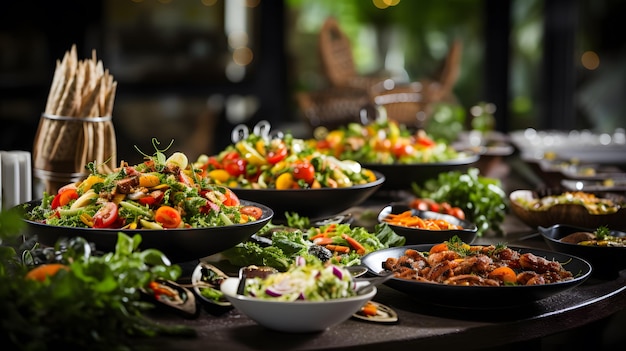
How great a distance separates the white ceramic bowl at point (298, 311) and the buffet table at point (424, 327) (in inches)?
1.3

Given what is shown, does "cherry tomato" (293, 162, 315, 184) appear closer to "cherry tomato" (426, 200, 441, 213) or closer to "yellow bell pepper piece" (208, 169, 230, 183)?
"yellow bell pepper piece" (208, 169, 230, 183)

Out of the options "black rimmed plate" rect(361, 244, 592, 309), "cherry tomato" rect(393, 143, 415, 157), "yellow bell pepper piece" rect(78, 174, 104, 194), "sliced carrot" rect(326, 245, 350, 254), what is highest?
"yellow bell pepper piece" rect(78, 174, 104, 194)

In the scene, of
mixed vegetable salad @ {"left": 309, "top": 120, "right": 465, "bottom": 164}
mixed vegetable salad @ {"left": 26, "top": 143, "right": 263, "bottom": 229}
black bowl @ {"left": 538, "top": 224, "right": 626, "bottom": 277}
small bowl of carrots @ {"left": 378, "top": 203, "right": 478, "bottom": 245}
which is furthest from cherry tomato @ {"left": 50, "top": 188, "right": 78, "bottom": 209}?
mixed vegetable salad @ {"left": 309, "top": 120, "right": 465, "bottom": 164}

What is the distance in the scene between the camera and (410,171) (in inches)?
167

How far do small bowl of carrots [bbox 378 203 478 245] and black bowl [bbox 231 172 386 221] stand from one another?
0.52ft

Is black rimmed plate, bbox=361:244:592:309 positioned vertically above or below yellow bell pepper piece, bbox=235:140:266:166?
below

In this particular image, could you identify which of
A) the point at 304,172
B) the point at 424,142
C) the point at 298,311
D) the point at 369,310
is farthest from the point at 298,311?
the point at 424,142

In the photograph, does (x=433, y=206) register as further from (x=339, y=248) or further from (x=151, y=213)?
(x=151, y=213)

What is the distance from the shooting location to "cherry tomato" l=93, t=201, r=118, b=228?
239cm

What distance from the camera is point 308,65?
1033 cm

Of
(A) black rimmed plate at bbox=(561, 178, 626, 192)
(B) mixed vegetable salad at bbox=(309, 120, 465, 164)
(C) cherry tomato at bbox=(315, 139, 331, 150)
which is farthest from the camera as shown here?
(C) cherry tomato at bbox=(315, 139, 331, 150)

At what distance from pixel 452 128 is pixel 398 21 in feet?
13.7

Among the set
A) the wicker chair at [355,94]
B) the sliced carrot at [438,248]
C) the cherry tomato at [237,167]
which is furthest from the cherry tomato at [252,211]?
the wicker chair at [355,94]

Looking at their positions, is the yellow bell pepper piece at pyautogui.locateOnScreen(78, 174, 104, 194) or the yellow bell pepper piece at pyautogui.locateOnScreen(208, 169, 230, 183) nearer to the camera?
the yellow bell pepper piece at pyautogui.locateOnScreen(78, 174, 104, 194)
